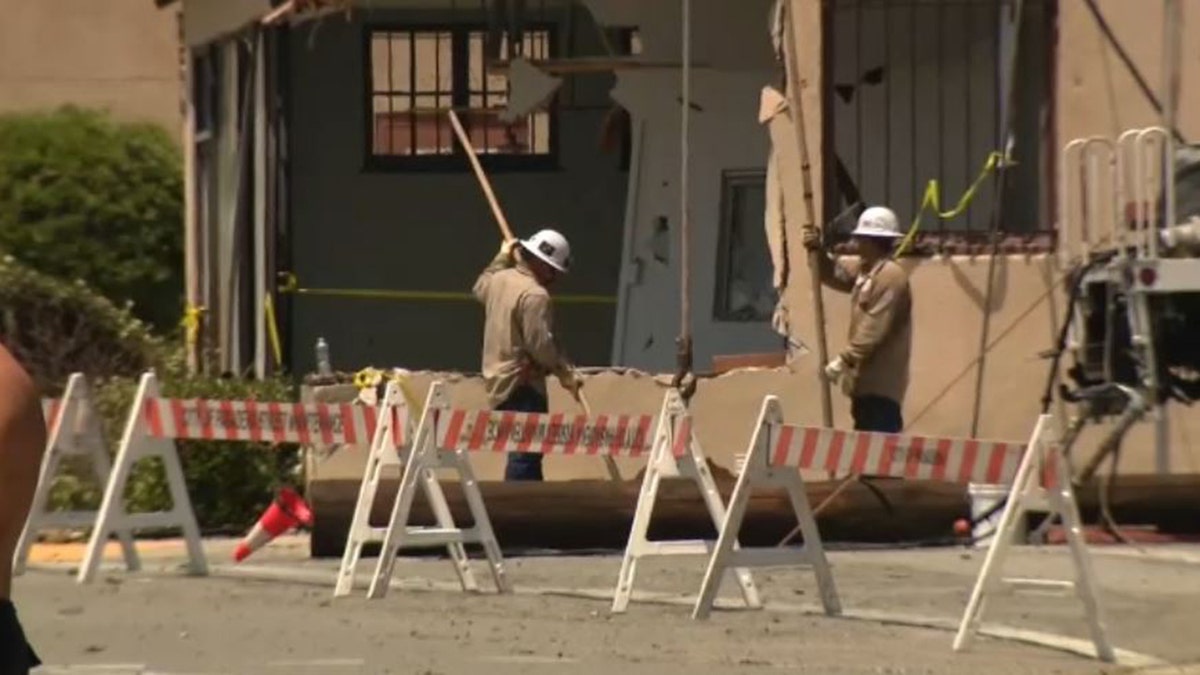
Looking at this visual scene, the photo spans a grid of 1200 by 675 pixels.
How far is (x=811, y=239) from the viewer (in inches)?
627

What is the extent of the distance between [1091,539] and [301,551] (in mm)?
4125

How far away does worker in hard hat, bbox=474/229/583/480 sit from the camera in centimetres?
1537

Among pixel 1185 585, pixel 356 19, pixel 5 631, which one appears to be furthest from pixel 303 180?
pixel 5 631

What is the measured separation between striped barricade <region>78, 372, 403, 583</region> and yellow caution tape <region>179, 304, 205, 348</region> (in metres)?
7.47

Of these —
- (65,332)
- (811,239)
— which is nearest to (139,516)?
(811,239)

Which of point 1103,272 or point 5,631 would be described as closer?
point 5,631

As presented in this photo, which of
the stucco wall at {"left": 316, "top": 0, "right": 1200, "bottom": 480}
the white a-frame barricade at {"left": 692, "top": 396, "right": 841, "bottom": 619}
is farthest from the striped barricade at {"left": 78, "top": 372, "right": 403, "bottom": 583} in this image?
the stucco wall at {"left": 316, "top": 0, "right": 1200, "bottom": 480}

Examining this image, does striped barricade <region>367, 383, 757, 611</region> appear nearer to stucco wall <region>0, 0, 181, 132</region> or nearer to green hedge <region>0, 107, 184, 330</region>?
green hedge <region>0, 107, 184, 330</region>

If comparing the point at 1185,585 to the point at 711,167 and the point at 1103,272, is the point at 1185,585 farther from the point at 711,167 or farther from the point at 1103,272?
the point at 711,167

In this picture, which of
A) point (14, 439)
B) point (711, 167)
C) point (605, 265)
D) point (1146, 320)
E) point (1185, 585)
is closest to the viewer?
point (14, 439)

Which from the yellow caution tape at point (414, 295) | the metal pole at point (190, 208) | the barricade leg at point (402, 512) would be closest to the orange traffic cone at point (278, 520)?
the barricade leg at point (402, 512)

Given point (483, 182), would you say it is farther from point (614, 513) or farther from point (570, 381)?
point (614, 513)

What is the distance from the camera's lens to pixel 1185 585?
505 inches

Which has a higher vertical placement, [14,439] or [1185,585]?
[14,439]
